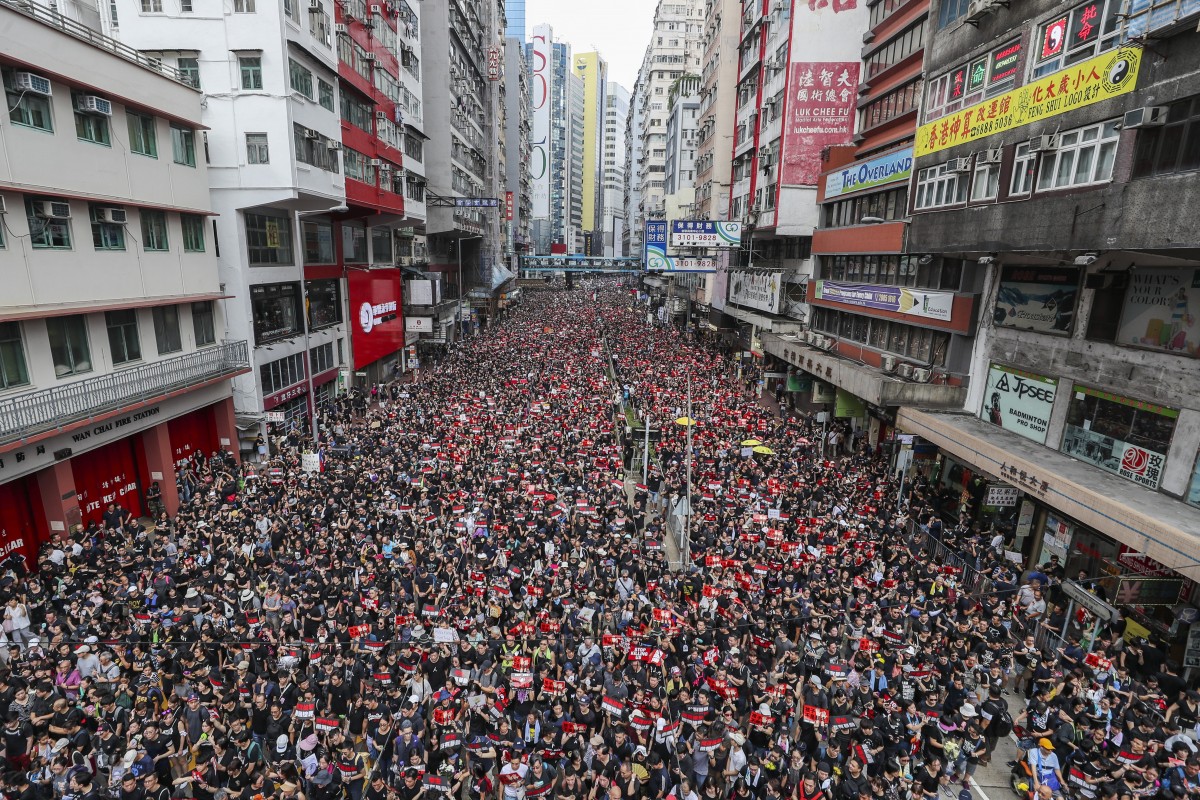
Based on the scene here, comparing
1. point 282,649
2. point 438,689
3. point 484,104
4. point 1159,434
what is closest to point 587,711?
point 438,689

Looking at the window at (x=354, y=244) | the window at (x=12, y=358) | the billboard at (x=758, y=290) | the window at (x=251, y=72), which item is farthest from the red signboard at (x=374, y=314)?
the billboard at (x=758, y=290)

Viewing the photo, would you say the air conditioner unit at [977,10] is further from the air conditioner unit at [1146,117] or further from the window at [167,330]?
the window at [167,330]

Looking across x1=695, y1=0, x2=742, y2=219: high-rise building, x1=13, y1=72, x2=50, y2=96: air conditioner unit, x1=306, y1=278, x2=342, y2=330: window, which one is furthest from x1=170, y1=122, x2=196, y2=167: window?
x1=695, y1=0, x2=742, y2=219: high-rise building

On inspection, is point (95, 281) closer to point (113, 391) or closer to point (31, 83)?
point (113, 391)

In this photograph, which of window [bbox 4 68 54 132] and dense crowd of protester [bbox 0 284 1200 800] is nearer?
dense crowd of protester [bbox 0 284 1200 800]

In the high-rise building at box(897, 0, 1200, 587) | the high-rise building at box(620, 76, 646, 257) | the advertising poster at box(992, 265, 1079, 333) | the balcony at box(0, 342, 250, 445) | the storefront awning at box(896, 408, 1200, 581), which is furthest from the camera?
the high-rise building at box(620, 76, 646, 257)

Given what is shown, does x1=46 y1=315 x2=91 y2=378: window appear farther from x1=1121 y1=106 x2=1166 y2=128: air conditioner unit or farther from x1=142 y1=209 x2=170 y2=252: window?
x1=1121 y1=106 x2=1166 y2=128: air conditioner unit

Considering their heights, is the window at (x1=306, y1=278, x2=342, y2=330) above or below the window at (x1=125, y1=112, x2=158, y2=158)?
below
